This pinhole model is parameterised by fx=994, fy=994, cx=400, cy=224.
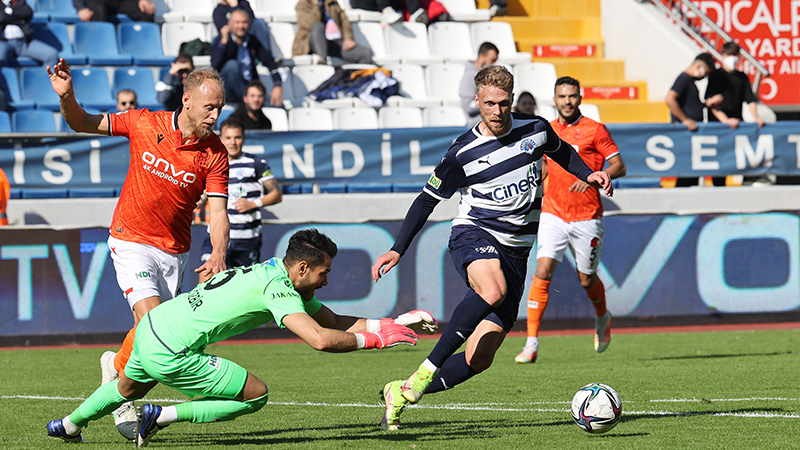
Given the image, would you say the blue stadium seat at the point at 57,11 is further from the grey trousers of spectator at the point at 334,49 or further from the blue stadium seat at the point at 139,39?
the grey trousers of spectator at the point at 334,49

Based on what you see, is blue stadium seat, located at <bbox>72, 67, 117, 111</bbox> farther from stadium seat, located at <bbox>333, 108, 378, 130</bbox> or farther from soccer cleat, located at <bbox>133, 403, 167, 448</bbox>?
soccer cleat, located at <bbox>133, 403, 167, 448</bbox>

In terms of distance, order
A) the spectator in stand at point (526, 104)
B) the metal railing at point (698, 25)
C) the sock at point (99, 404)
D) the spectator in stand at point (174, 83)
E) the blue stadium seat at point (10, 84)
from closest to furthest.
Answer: the sock at point (99, 404) < the spectator in stand at point (526, 104) < the spectator in stand at point (174, 83) < the blue stadium seat at point (10, 84) < the metal railing at point (698, 25)

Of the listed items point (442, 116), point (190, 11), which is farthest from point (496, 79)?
point (190, 11)

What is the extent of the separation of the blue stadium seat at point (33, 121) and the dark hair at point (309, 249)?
9.94m

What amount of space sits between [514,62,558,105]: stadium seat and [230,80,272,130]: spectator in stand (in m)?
5.19

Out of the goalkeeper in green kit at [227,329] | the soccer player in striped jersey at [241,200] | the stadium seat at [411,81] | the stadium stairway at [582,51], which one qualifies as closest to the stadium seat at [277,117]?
the stadium seat at [411,81]

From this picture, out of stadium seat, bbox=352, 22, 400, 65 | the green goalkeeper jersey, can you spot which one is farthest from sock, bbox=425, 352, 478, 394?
stadium seat, bbox=352, 22, 400, 65

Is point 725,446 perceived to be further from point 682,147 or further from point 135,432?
point 682,147

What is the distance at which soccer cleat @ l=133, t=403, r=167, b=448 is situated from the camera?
5.32 metres

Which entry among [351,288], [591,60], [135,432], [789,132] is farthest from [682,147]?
[135,432]

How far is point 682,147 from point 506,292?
871 cm

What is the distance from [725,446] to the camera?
5.22 meters

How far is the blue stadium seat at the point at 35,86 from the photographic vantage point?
48.3ft

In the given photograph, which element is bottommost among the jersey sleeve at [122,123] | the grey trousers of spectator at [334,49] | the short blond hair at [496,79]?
the jersey sleeve at [122,123]
